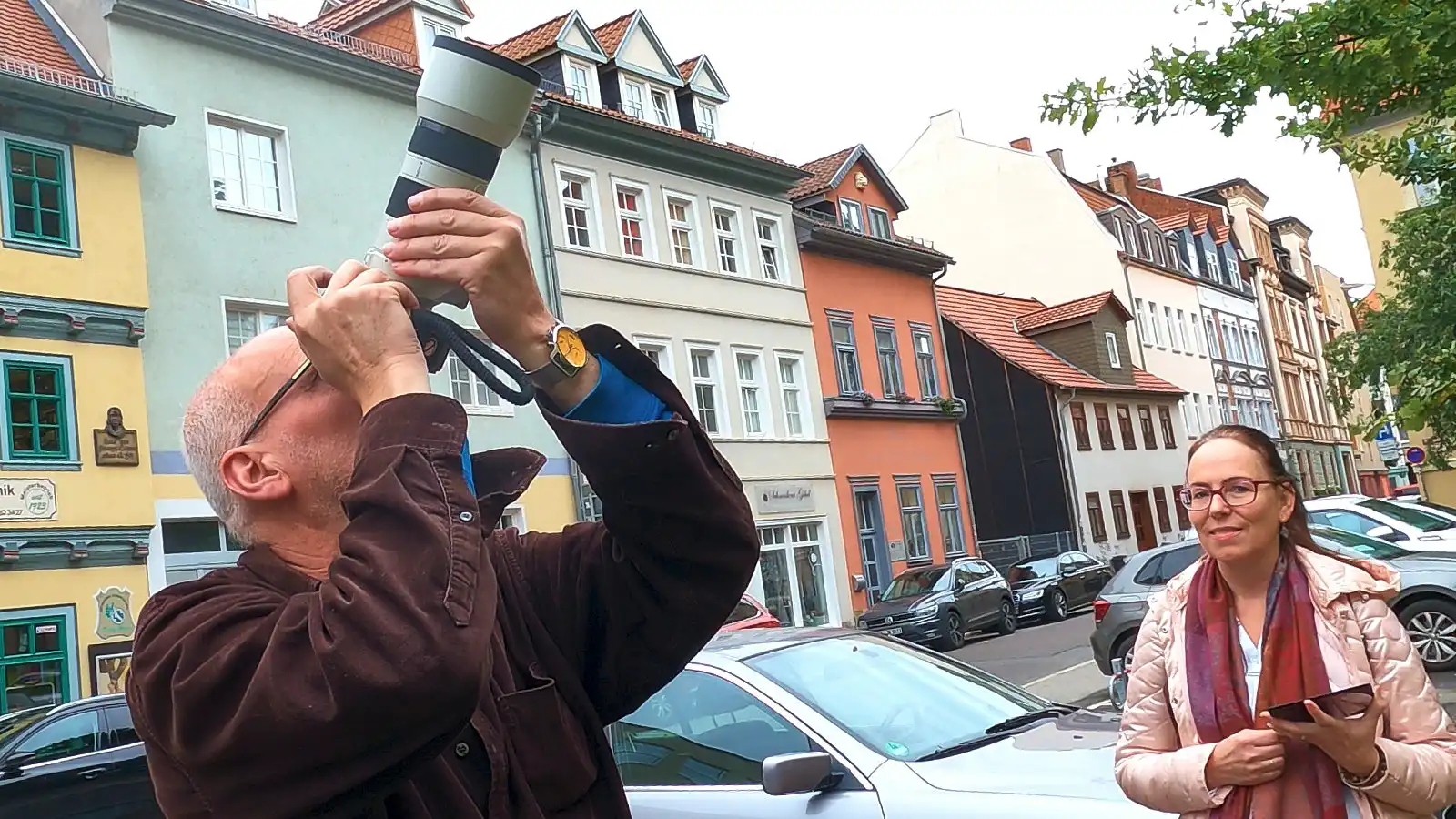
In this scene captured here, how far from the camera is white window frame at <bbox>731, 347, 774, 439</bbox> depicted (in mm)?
26703

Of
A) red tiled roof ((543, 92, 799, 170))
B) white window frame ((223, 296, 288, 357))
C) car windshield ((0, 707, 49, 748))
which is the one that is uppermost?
red tiled roof ((543, 92, 799, 170))

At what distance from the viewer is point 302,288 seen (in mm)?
1590

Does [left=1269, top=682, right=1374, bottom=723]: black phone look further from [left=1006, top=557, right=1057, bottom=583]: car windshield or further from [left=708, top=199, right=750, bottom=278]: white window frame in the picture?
[left=1006, top=557, right=1057, bottom=583]: car windshield

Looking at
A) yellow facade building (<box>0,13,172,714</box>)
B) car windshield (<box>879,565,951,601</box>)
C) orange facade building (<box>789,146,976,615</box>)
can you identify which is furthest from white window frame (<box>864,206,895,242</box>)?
yellow facade building (<box>0,13,172,714</box>)

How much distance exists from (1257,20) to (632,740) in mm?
5842

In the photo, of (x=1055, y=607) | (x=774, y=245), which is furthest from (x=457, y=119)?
(x=774, y=245)

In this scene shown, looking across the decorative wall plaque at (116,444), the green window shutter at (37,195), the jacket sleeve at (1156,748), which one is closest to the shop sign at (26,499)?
the decorative wall plaque at (116,444)

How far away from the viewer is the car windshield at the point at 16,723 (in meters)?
10.5

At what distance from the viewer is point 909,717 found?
4867 millimetres

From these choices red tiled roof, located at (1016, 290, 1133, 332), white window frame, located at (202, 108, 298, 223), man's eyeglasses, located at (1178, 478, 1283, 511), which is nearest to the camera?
man's eyeglasses, located at (1178, 478, 1283, 511)

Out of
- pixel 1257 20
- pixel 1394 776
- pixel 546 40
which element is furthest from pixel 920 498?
pixel 1394 776

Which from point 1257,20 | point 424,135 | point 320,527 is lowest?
point 320,527

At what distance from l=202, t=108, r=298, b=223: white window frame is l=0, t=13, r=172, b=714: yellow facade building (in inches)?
49.9

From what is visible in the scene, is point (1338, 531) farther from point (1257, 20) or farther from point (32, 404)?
point (32, 404)
